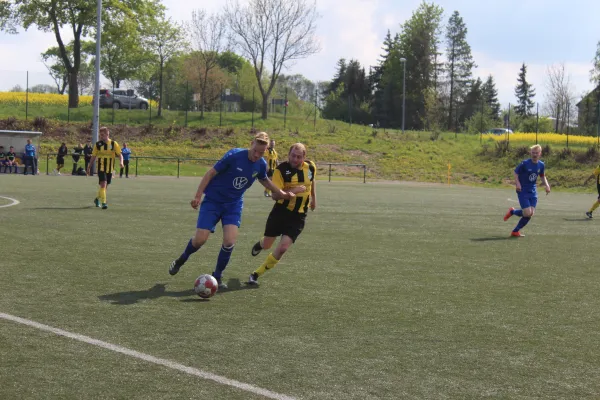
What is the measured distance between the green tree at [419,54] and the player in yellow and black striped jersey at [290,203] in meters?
79.1

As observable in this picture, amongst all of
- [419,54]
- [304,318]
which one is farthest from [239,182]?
[419,54]

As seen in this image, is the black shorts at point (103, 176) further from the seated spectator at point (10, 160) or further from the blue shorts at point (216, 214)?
the seated spectator at point (10, 160)

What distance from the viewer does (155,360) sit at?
5.23 meters

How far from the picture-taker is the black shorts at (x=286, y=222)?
8.66 metres

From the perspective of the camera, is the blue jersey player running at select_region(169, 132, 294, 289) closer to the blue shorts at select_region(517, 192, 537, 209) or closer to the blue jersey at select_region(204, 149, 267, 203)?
the blue jersey at select_region(204, 149, 267, 203)

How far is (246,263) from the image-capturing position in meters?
10.1

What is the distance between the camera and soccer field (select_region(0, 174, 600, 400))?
489 cm

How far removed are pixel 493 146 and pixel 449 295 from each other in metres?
45.0

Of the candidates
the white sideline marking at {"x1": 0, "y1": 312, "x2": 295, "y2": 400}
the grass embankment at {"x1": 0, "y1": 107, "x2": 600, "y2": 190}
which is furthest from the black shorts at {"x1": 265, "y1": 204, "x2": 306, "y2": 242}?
the grass embankment at {"x1": 0, "y1": 107, "x2": 600, "y2": 190}

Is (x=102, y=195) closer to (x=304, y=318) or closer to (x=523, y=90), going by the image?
(x=304, y=318)

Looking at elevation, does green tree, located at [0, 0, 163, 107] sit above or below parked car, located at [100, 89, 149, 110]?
above

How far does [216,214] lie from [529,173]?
851cm

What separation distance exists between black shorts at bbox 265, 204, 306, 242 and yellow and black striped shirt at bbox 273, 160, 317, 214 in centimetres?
6

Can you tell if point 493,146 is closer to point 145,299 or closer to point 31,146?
point 31,146
